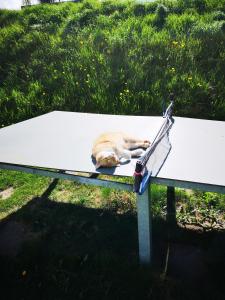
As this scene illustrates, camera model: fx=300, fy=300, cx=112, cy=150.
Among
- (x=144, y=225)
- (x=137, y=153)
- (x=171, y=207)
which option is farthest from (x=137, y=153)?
(x=171, y=207)

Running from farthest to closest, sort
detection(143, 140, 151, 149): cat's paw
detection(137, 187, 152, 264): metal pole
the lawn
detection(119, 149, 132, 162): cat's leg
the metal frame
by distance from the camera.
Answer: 1. detection(143, 140, 151, 149): cat's paw
2. detection(119, 149, 132, 162): cat's leg
3. the lawn
4. detection(137, 187, 152, 264): metal pole
5. the metal frame

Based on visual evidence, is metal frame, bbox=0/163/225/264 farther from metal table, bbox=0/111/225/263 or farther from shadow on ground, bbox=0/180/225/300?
shadow on ground, bbox=0/180/225/300

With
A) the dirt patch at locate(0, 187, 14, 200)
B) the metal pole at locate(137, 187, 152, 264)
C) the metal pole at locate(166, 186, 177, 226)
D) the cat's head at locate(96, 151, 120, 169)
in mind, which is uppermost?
the cat's head at locate(96, 151, 120, 169)

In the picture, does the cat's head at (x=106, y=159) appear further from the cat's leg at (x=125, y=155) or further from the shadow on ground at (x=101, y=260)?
the shadow on ground at (x=101, y=260)

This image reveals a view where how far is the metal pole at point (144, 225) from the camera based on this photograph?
2578 millimetres

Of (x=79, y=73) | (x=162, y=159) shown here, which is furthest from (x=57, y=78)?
(x=162, y=159)

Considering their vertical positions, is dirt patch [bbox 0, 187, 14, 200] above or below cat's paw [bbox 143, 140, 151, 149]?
below

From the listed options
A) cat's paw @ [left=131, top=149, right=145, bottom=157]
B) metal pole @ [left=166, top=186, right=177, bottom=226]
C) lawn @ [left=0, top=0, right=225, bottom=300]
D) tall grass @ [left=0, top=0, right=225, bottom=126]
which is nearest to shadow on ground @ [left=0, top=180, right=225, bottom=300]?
lawn @ [left=0, top=0, right=225, bottom=300]

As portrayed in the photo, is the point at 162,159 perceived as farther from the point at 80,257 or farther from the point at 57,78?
the point at 57,78

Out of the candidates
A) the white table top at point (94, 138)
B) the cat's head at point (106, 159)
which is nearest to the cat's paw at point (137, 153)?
the white table top at point (94, 138)

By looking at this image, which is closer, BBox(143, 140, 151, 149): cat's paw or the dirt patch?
BBox(143, 140, 151, 149): cat's paw

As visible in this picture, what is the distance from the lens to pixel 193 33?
23.7 feet

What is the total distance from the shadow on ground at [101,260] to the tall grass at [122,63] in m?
3.00

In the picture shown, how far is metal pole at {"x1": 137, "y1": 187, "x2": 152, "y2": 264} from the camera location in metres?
2.58
